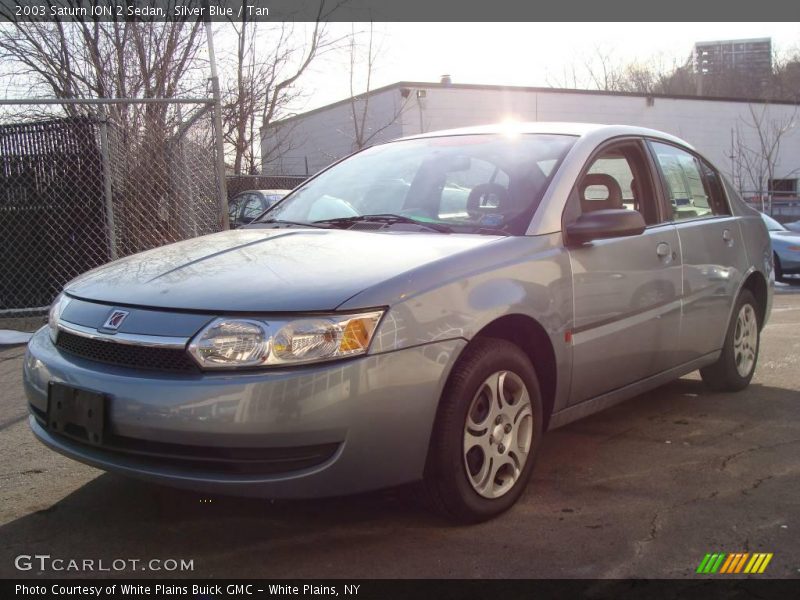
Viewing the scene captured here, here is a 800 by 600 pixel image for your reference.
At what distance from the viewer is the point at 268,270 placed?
9.62ft

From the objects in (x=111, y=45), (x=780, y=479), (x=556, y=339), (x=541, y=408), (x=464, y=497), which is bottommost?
(x=780, y=479)

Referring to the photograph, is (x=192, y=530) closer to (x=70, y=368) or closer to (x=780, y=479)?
(x=70, y=368)

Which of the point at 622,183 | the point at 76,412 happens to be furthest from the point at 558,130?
the point at 76,412

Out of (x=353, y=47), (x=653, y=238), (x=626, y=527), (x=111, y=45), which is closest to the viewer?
(x=626, y=527)

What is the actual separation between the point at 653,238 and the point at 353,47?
43.9ft

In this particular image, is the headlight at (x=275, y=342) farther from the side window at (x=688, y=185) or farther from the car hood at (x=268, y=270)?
the side window at (x=688, y=185)

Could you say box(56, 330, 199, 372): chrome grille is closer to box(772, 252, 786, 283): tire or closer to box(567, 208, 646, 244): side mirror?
box(567, 208, 646, 244): side mirror

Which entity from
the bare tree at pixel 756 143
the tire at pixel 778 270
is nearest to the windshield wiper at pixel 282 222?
the tire at pixel 778 270

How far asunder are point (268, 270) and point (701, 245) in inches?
107

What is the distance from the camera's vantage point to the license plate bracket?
2.69 m

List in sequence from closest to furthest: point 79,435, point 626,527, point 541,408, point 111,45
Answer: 1. point 79,435
2. point 626,527
3. point 541,408
4. point 111,45

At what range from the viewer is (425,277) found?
283 cm

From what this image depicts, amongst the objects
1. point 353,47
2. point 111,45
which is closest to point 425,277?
point 111,45

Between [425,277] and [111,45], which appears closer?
[425,277]
